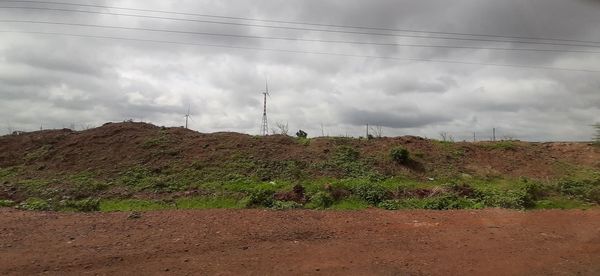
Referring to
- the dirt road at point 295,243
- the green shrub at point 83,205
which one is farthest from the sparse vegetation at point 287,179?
the dirt road at point 295,243

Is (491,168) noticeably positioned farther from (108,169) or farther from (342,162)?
(108,169)

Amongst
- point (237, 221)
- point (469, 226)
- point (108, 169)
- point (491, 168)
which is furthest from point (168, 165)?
point (491, 168)

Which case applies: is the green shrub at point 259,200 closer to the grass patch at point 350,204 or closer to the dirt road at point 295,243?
the dirt road at point 295,243

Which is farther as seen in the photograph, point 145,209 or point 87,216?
point 145,209

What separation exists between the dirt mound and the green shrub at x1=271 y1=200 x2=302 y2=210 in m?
2.35

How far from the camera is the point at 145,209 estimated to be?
12781 mm

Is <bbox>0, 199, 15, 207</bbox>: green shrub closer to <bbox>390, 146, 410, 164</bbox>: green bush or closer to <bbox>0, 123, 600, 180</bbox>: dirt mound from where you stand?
<bbox>0, 123, 600, 180</bbox>: dirt mound

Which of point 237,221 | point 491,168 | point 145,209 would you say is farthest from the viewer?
point 491,168

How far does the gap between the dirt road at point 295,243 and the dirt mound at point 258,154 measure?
456cm

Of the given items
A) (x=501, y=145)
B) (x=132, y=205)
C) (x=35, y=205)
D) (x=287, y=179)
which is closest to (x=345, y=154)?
(x=287, y=179)

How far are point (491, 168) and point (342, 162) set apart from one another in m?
5.03

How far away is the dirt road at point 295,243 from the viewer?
25.6 feet

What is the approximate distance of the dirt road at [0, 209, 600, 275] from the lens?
7789mm

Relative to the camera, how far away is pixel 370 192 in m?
14.1
